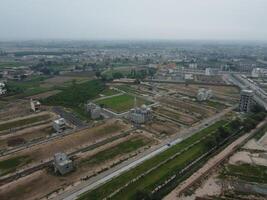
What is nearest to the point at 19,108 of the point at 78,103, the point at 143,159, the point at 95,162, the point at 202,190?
the point at 78,103

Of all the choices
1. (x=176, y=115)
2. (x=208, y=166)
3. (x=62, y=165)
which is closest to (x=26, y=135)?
(x=62, y=165)

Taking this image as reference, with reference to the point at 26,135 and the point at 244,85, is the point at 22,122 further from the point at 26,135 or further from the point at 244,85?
the point at 244,85

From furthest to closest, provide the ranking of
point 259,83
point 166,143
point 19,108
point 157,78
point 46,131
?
point 157,78 → point 259,83 → point 19,108 → point 46,131 → point 166,143

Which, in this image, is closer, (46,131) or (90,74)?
(46,131)

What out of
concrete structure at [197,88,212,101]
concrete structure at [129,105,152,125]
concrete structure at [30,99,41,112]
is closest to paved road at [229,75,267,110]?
concrete structure at [197,88,212,101]

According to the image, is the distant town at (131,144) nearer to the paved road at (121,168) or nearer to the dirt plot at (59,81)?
the paved road at (121,168)

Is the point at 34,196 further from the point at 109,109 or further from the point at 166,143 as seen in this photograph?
the point at 109,109
